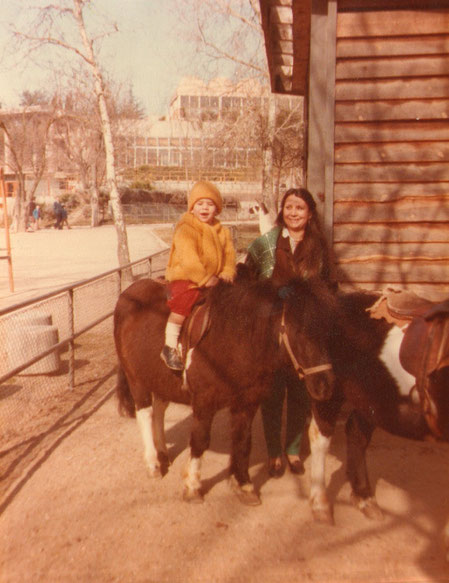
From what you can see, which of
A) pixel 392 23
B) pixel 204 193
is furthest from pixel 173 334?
pixel 392 23

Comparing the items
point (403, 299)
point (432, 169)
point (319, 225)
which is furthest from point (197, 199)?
point (432, 169)

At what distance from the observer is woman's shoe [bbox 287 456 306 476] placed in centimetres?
444

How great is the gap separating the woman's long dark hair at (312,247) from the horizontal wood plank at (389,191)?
984 millimetres

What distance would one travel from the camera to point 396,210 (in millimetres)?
5039

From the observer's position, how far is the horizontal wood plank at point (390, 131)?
194 inches

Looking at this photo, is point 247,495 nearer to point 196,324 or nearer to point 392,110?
point 196,324

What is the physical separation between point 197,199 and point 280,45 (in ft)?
15.5

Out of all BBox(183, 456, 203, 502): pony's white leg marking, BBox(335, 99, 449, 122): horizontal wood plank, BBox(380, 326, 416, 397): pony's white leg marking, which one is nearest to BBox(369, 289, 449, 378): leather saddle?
BBox(380, 326, 416, 397): pony's white leg marking

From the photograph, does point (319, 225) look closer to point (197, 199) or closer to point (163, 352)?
point (197, 199)

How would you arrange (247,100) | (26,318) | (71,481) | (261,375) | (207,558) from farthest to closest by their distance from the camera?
(247,100)
(26,318)
(71,481)
(261,375)
(207,558)

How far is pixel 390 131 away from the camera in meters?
4.96

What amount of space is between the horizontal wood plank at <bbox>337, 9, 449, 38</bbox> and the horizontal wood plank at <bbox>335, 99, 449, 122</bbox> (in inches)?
21.3

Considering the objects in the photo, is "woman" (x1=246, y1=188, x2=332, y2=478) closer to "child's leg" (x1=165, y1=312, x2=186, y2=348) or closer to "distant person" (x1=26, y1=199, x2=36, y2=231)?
"child's leg" (x1=165, y1=312, x2=186, y2=348)

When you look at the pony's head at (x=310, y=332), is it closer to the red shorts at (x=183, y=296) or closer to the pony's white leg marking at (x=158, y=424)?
the red shorts at (x=183, y=296)
